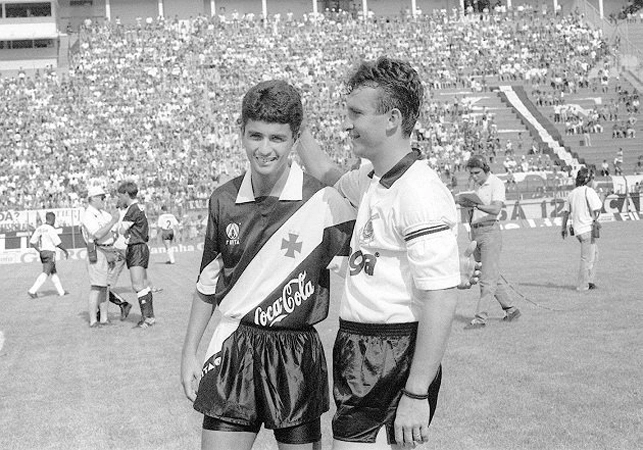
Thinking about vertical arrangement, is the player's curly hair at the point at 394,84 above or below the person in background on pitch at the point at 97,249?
above

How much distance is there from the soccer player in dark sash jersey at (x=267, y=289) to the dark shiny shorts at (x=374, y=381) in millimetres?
419

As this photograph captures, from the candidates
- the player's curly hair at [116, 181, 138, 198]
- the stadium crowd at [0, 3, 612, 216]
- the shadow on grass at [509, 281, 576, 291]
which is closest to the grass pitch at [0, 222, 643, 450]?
the shadow on grass at [509, 281, 576, 291]

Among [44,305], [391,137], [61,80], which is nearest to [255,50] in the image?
[61,80]

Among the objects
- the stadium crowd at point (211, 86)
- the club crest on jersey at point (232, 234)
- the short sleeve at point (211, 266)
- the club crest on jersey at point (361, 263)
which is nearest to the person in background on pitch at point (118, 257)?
the short sleeve at point (211, 266)

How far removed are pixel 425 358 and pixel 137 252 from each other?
32.9 feet

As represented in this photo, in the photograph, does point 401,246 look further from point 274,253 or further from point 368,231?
point 274,253

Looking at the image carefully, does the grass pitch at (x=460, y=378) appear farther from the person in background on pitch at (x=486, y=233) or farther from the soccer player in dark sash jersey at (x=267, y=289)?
the soccer player in dark sash jersey at (x=267, y=289)

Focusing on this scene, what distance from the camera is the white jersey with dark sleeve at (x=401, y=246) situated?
3.03m

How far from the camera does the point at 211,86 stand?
47375 millimetres

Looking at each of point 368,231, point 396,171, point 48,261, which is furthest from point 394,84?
point 48,261

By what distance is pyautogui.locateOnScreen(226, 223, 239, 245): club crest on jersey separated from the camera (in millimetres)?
3723

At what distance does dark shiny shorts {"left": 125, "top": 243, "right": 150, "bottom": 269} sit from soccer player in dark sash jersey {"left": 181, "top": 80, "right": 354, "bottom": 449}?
8.82 metres

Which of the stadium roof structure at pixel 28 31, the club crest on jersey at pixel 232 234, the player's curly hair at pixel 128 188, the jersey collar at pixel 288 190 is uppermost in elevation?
the stadium roof structure at pixel 28 31

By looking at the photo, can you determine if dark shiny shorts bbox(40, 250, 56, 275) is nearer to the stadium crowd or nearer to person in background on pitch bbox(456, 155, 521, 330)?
person in background on pitch bbox(456, 155, 521, 330)
